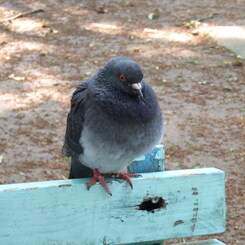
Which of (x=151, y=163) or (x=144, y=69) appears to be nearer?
(x=151, y=163)

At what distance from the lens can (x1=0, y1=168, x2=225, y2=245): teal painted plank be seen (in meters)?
1.75

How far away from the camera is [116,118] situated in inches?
87.4

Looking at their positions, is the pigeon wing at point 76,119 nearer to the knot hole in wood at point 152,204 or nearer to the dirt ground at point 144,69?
the knot hole in wood at point 152,204

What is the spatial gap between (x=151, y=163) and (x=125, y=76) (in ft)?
1.28

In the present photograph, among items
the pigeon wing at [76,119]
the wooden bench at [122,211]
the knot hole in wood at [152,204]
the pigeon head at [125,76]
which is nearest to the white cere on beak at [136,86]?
the pigeon head at [125,76]

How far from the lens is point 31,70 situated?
22.4ft

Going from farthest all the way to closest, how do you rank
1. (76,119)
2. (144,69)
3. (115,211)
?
(144,69) → (76,119) → (115,211)

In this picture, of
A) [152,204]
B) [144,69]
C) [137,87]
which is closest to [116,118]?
[137,87]

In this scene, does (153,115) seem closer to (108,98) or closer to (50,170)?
(108,98)

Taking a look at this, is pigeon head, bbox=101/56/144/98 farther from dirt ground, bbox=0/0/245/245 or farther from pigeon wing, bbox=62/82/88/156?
dirt ground, bbox=0/0/245/245

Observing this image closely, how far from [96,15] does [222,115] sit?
5000 mm

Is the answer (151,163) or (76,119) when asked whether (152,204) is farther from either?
(76,119)

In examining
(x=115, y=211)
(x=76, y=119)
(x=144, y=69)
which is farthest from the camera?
(x=144, y=69)

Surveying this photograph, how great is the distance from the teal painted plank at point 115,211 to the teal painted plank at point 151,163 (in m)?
0.13
